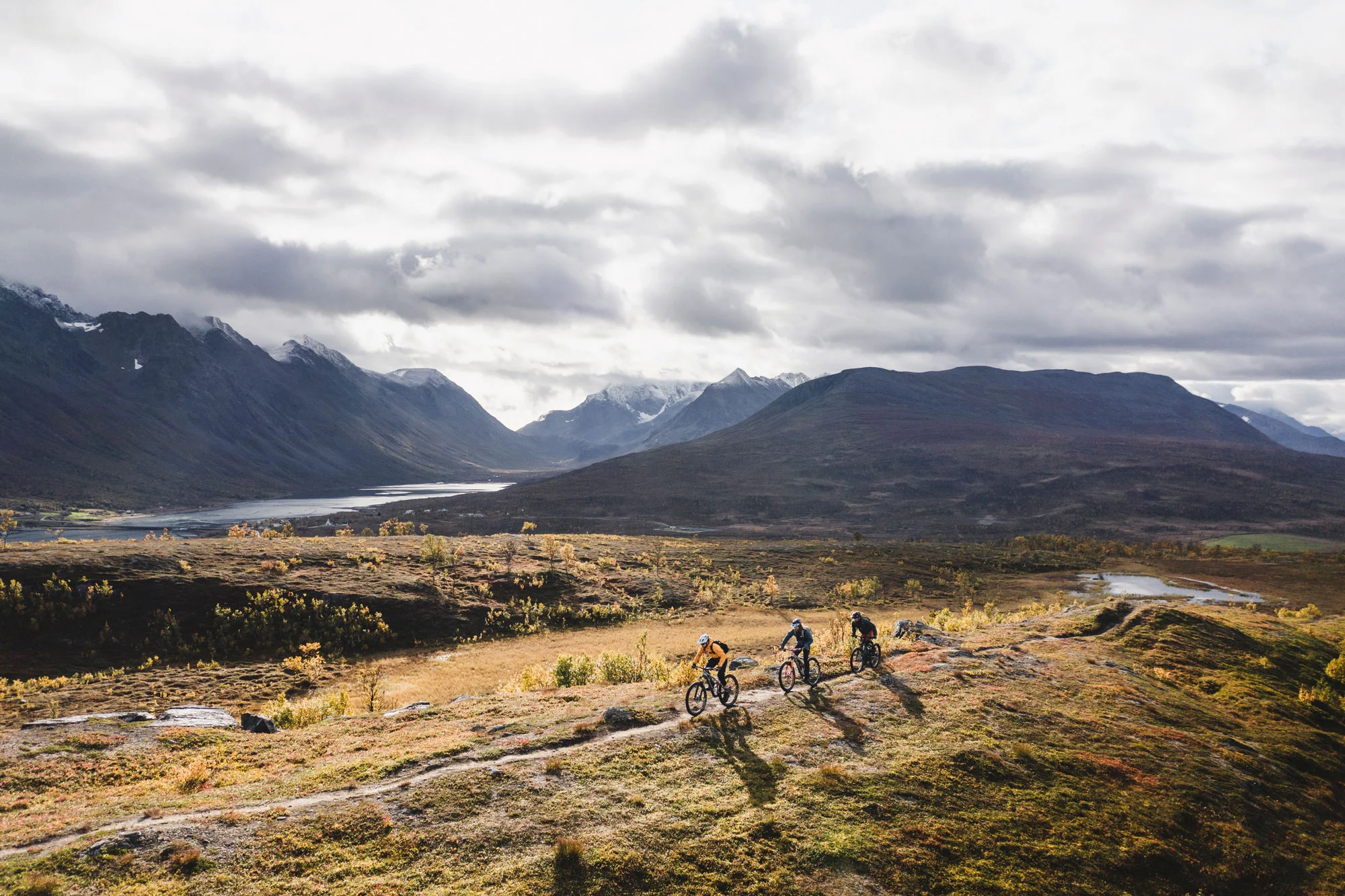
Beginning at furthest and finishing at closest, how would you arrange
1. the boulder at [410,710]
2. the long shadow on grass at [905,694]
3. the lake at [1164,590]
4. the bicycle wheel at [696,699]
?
1. the lake at [1164,590]
2. the boulder at [410,710]
3. the long shadow on grass at [905,694]
4. the bicycle wheel at [696,699]

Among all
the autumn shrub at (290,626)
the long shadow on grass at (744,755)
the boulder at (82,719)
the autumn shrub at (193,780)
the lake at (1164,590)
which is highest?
the long shadow on grass at (744,755)

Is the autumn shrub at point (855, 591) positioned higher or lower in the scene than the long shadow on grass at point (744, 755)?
lower

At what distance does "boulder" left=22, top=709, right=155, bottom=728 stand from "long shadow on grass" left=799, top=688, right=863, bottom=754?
72.1ft

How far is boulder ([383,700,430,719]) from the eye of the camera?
870 inches

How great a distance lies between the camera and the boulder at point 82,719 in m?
20.0

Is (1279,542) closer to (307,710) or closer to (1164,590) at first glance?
(1164,590)

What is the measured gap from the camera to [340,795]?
13.8m

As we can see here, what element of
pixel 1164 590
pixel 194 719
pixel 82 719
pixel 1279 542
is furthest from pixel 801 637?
pixel 1279 542

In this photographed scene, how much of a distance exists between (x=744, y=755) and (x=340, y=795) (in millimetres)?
9410

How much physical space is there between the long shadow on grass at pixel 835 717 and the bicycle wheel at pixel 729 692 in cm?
217

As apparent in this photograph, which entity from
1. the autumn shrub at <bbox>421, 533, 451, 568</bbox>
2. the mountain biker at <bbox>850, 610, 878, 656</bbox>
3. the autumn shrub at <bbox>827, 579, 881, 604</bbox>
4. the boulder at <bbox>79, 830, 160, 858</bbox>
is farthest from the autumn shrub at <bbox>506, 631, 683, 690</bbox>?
the autumn shrub at <bbox>827, 579, 881, 604</bbox>

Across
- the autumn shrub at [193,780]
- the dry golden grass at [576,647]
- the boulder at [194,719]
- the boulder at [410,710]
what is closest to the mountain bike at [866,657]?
the dry golden grass at [576,647]

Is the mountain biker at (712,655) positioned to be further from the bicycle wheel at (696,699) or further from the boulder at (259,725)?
the boulder at (259,725)

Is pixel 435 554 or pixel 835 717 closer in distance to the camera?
pixel 835 717
